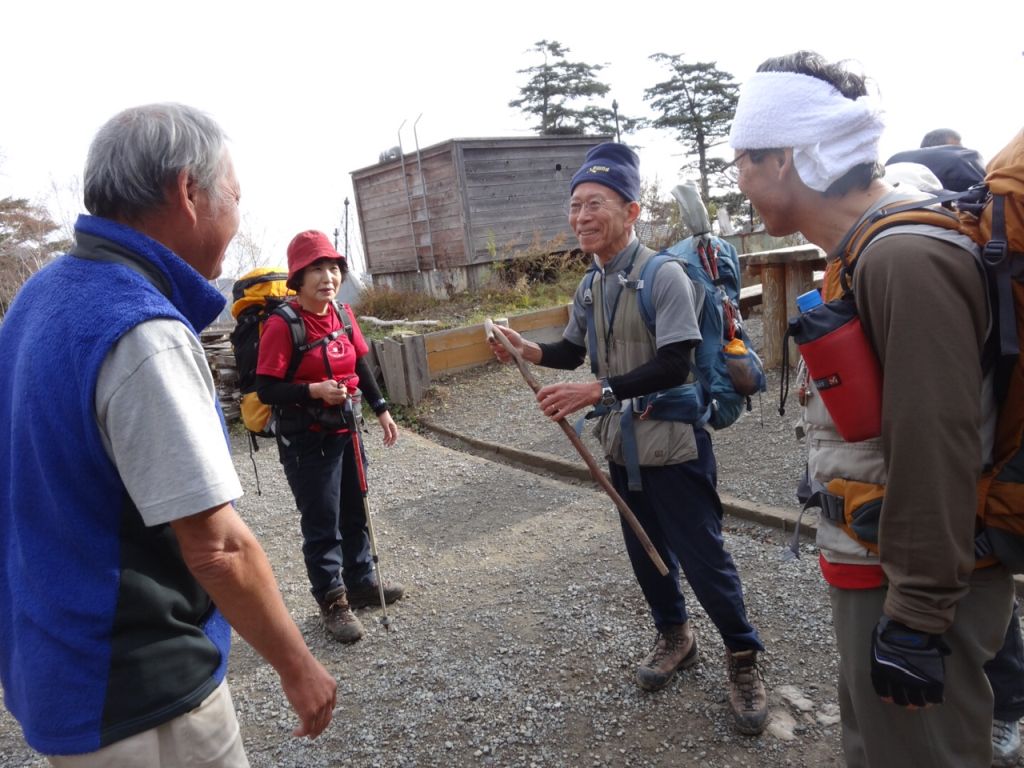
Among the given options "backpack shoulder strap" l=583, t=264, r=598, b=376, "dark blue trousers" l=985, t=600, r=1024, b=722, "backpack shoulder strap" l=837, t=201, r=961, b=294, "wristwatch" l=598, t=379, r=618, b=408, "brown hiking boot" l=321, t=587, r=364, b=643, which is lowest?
"brown hiking boot" l=321, t=587, r=364, b=643

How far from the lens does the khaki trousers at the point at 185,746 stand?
144cm

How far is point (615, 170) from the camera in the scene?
2922 mm

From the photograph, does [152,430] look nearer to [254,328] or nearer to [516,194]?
[254,328]

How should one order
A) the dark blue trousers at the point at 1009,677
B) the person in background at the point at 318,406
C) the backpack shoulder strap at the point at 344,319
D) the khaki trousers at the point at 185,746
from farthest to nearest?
the backpack shoulder strap at the point at 344,319 < the person in background at the point at 318,406 < the dark blue trousers at the point at 1009,677 < the khaki trousers at the point at 185,746

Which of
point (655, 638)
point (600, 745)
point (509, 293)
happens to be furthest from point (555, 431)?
point (509, 293)

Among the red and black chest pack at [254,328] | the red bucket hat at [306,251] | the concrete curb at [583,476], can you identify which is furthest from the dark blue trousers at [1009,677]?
the red bucket hat at [306,251]

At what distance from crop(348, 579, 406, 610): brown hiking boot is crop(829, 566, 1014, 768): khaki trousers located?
316 centimetres

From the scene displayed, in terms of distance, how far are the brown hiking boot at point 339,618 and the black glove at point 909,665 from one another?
3051 mm

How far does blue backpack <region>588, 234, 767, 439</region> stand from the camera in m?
2.84

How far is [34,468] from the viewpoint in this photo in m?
1.42

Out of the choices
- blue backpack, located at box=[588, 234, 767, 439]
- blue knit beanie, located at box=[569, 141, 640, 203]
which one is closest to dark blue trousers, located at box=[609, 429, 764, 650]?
blue backpack, located at box=[588, 234, 767, 439]

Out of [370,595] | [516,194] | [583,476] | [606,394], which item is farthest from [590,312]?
[516,194]

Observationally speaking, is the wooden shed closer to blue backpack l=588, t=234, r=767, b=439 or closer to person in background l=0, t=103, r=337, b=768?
blue backpack l=588, t=234, r=767, b=439

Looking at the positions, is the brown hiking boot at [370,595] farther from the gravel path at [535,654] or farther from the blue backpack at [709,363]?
the blue backpack at [709,363]
